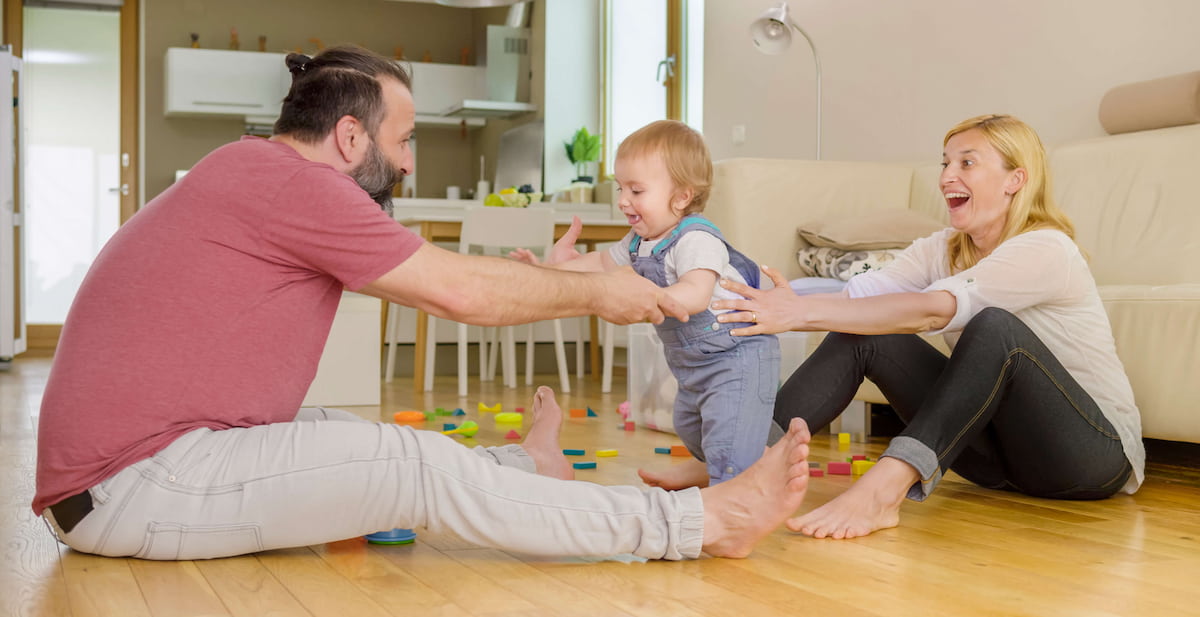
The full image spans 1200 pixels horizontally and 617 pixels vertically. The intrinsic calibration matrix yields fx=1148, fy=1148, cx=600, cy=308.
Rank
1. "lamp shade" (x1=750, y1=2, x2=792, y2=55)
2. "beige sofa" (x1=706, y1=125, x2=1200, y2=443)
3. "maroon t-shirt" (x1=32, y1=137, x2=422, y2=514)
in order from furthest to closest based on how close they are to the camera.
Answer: "lamp shade" (x1=750, y1=2, x2=792, y2=55), "beige sofa" (x1=706, y1=125, x2=1200, y2=443), "maroon t-shirt" (x1=32, y1=137, x2=422, y2=514)

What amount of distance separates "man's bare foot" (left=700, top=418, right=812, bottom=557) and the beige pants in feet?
0.40

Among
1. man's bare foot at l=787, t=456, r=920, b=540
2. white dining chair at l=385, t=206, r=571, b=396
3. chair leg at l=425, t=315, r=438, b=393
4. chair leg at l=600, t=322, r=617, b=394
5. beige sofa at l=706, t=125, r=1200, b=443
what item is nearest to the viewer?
man's bare foot at l=787, t=456, r=920, b=540

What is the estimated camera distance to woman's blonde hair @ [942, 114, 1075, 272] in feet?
7.11

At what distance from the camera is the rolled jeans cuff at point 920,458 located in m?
1.94

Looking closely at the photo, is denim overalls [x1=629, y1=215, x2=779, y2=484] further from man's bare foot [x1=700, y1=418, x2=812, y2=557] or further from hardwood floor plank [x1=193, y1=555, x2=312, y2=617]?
hardwood floor plank [x1=193, y1=555, x2=312, y2=617]

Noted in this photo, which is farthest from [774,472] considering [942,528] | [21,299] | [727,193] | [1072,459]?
[21,299]

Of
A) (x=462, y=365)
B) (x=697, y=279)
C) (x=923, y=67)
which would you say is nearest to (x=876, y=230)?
(x=923, y=67)

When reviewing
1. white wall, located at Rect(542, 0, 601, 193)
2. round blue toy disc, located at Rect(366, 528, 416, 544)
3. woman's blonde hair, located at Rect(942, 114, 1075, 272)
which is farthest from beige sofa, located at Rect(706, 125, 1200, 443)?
white wall, located at Rect(542, 0, 601, 193)

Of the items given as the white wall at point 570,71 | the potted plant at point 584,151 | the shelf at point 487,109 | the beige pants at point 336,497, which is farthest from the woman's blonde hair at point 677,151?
the shelf at point 487,109

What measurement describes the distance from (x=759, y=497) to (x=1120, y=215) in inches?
78.5

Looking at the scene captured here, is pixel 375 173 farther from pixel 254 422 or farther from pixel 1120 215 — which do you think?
pixel 1120 215

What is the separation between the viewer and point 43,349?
8.10 meters

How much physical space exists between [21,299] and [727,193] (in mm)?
4853

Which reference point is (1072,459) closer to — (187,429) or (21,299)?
(187,429)
